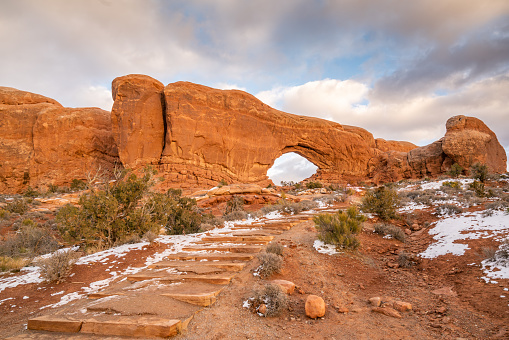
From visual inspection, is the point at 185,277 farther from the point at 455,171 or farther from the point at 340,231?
the point at 455,171

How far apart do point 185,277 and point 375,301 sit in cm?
281

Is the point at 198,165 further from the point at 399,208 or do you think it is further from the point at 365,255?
the point at 365,255

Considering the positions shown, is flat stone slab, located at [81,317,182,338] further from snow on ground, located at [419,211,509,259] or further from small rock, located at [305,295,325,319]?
snow on ground, located at [419,211,509,259]

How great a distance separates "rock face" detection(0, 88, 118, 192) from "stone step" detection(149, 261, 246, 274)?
2820 cm

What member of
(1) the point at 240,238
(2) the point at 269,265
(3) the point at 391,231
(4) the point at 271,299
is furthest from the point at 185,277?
(3) the point at 391,231

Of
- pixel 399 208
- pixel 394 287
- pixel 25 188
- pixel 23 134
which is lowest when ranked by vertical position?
pixel 394 287

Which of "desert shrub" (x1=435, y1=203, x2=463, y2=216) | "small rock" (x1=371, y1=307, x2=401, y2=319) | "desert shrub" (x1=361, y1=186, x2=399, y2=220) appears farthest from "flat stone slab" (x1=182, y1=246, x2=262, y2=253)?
"desert shrub" (x1=435, y1=203, x2=463, y2=216)

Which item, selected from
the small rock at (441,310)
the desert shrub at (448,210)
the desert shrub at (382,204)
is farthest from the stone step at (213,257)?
the desert shrub at (448,210)

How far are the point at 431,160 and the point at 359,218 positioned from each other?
27026 mm

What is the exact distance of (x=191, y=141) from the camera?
86.6 feet

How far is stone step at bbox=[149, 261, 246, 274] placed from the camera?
450 cm

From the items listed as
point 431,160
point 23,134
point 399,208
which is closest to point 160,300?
point 399,208

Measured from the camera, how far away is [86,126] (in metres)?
30.3

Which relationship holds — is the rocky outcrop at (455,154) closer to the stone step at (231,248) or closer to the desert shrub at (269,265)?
the stone step at (231,248)
